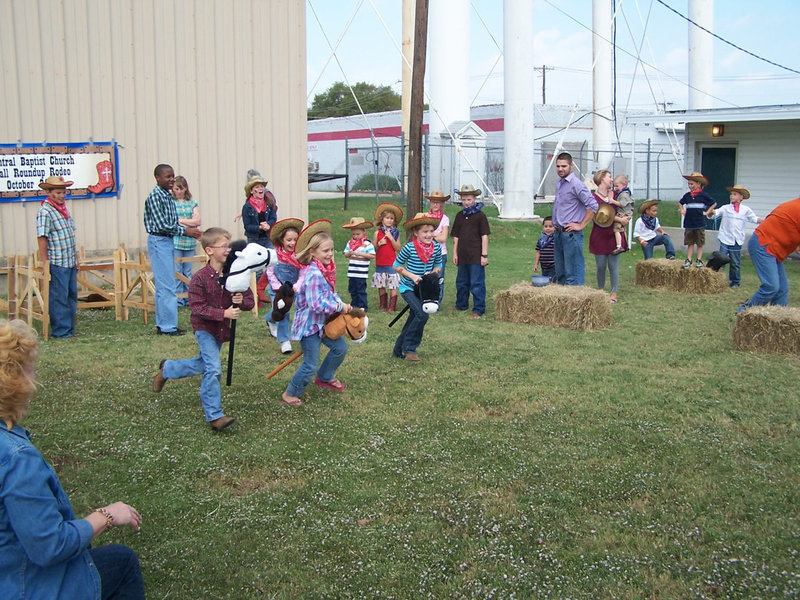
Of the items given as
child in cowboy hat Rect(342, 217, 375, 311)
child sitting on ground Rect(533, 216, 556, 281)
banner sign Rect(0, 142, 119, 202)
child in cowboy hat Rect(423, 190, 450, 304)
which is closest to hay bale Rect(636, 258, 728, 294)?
child sitting on ground Rect(533, 216, 556, 281)

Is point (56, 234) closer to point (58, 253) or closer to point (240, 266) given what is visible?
point (58, 253)

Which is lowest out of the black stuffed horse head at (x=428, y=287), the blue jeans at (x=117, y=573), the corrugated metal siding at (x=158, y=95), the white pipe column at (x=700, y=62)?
the blue jeans at (x=117, y=573)

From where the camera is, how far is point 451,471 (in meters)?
5.34

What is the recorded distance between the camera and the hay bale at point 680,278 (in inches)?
521

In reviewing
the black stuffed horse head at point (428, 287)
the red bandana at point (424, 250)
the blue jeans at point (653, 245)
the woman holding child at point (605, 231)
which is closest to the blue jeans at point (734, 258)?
the blue jeans at point (653, 245)

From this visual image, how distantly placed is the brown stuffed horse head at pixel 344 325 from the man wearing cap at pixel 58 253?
429cm

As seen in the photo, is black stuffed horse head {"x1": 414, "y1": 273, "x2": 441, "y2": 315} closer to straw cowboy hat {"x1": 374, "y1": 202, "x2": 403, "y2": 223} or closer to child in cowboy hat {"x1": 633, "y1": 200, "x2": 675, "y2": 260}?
straw cowboy hat {"x1": 374, "y1": 202, "x2": 403, "y2": 223}

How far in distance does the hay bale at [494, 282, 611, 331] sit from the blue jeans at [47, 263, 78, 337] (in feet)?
17.9

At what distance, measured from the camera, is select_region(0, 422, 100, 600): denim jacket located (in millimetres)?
2613

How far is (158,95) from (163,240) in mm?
4519

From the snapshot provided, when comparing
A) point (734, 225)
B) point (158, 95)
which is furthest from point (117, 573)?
point (734, 225)

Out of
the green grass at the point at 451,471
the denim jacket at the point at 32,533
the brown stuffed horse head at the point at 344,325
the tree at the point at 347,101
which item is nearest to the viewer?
the denim jacket at the point at 32,533

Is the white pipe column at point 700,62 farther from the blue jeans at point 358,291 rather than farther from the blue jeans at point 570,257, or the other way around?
the blue jeans at point 358,291

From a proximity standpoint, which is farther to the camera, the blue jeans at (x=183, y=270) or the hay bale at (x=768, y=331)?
the blue jeans at (x=183, y=270)
